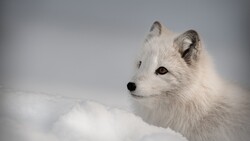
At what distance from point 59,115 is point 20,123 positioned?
0.14 m

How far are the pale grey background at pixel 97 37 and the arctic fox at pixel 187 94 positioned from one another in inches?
2.9

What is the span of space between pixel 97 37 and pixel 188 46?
0.35 metres

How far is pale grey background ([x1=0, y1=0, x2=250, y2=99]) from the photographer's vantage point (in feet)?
4.90

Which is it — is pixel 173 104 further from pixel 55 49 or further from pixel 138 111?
pixel 55 49

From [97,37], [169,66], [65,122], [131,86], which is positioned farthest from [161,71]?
[65,122]

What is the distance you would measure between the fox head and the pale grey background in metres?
0.08

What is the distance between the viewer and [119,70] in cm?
158

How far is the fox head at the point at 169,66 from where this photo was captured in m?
1.45

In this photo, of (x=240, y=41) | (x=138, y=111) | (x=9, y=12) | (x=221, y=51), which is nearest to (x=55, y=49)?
(x=9, y=12)

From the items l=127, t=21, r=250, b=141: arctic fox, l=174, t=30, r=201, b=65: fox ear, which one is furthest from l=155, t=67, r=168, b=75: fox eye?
l=174, t=30, r=201, b=65: fox ear

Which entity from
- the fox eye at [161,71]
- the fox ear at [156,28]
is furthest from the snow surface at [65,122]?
the fox ear at [156,28]

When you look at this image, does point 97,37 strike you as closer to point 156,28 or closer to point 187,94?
point 156,28

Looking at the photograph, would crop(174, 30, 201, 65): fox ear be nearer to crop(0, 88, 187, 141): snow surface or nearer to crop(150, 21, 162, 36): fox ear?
crop(150, 21, 162, 36): fox ear

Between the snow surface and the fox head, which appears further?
the fox head
